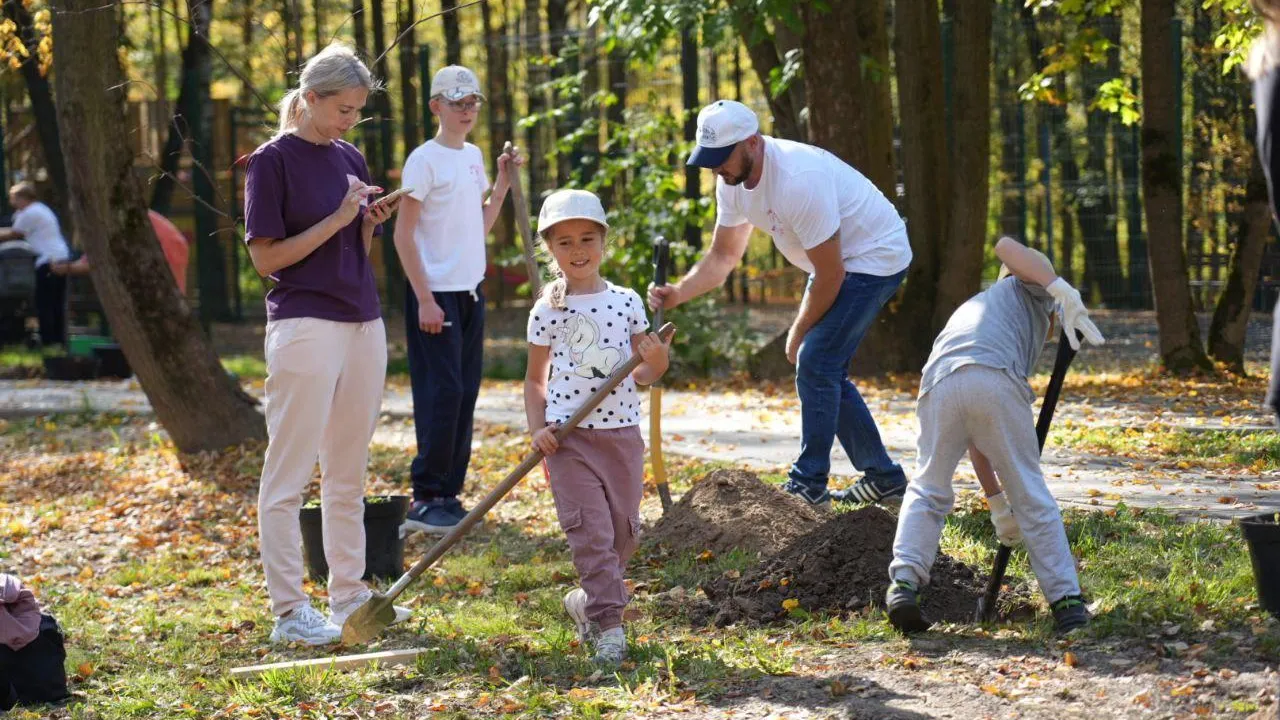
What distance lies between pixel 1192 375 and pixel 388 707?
7.96 m

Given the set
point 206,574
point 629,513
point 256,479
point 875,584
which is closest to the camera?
point 629,513

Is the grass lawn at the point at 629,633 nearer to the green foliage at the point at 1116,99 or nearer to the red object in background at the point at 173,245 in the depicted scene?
the green foliage at the point at 1116,99

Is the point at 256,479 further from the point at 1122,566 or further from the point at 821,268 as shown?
the point at 1122,566

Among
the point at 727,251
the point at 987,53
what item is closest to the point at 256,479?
the point at 727,251

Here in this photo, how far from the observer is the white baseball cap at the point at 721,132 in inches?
231

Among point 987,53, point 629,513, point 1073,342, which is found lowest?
point 629,513

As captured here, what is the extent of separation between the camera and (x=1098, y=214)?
15.6 m

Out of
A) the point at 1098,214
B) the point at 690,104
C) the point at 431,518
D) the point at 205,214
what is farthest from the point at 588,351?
the point at 205,214

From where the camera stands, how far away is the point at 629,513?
16.0 feet

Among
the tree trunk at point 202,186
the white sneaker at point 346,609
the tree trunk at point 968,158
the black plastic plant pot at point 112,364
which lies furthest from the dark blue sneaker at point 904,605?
the tree trunk at point 202,186

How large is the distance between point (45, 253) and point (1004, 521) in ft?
41.0

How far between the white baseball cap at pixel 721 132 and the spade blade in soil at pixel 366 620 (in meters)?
2.03

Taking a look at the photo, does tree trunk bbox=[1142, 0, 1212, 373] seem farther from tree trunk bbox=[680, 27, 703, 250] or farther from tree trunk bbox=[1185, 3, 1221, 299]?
tree trunk bbox=[680, 27, 703, 250]

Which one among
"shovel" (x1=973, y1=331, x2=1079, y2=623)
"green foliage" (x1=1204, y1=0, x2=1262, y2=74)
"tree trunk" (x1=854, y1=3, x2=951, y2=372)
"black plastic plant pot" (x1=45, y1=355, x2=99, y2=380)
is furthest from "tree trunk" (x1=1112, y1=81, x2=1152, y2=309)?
"shovel" (x1=973, y1=331, x2=1079, y2=623)
